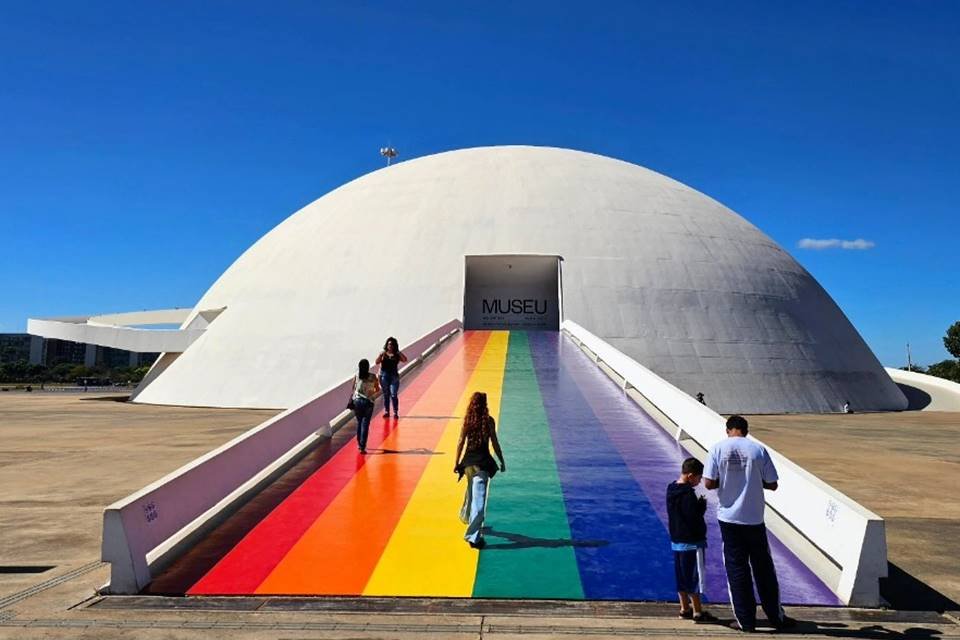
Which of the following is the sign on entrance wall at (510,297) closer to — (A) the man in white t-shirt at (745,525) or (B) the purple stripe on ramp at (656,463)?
(B) the purple stripe on ramp at (656,463)

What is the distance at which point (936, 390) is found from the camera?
99.0 ft

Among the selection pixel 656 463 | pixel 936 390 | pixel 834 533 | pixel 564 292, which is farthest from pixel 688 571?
pixel 936 390

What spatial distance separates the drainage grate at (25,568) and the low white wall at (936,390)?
1235 inches

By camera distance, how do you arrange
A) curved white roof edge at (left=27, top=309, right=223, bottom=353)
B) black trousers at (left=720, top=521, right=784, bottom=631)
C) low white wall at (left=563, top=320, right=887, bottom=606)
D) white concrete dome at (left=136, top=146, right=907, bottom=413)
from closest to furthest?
black trousers at (left=720, top=521, right=784, bottom=631) < low white wall at (left=563, top=320, right=887, bottom=606) < white concrete dome at (left=136, top=146, right=907, bottom=413) < curved white roof edge at (left=27, top=309, right=223, bottom=353)

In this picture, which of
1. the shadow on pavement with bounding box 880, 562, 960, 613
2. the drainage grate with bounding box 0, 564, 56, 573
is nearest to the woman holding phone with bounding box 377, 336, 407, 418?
the drainage grate with bounding box 0, 564, 56, 573

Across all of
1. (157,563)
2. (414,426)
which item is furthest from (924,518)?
(157,563)

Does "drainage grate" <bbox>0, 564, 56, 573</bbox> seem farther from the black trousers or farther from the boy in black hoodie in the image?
the black trousers

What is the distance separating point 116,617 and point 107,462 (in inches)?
336

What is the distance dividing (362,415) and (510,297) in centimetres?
1674

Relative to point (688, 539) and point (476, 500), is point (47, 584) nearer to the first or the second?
point (476, 500)

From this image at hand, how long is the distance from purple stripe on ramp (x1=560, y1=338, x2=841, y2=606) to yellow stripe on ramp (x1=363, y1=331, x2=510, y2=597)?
79.8 inches

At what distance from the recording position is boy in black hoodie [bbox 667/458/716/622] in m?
5.24

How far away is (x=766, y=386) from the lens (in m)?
22.5

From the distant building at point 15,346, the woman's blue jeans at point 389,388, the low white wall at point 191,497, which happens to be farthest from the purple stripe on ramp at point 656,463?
the distant building at point 15,346
